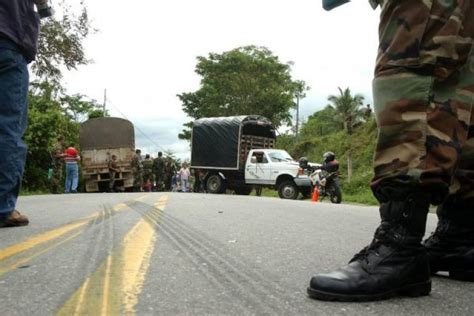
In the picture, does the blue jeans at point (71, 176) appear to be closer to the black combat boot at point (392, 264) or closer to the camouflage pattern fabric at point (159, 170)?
the camouflage pattern fabric at point (159, 170)

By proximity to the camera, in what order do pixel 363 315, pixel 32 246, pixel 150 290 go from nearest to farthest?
1. pixel 363 315
2. pixel 150 290
3. pixel 32 246

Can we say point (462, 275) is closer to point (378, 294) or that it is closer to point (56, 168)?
point (378, 294)

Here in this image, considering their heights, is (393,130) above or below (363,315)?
above

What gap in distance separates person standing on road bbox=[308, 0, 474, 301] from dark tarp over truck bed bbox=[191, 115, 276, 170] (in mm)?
17741

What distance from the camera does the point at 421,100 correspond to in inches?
65.5

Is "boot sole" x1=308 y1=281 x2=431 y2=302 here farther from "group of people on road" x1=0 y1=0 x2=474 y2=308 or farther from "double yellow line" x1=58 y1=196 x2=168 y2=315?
"double yellow line" x1=58 y1=196 x2=168 y2=315

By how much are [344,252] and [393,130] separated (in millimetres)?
977

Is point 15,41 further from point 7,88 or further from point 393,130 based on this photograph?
point 393,130

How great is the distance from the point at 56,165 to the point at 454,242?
1670cm

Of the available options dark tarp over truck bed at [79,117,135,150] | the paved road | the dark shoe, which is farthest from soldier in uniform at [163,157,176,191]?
the paved road

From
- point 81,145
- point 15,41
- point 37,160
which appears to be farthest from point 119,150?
point 15,41

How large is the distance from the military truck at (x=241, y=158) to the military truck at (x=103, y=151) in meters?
3.28

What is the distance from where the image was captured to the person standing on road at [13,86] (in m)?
3.08

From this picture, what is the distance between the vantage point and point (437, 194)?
167 centimetres
